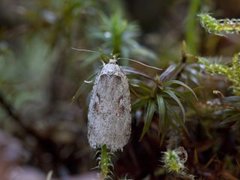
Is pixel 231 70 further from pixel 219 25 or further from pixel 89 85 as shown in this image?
pixel 89 85

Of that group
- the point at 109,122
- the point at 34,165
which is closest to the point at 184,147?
the point at 109,122

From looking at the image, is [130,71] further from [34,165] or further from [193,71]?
[34,165]

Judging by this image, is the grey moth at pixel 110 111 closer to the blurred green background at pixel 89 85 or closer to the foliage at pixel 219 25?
the blurred green background at pixel 89 85

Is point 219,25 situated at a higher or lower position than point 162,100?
higher

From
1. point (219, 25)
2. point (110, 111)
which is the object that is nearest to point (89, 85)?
point (110, 111)

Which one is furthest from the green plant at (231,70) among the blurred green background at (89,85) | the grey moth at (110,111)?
the grey moth at (110,111)
